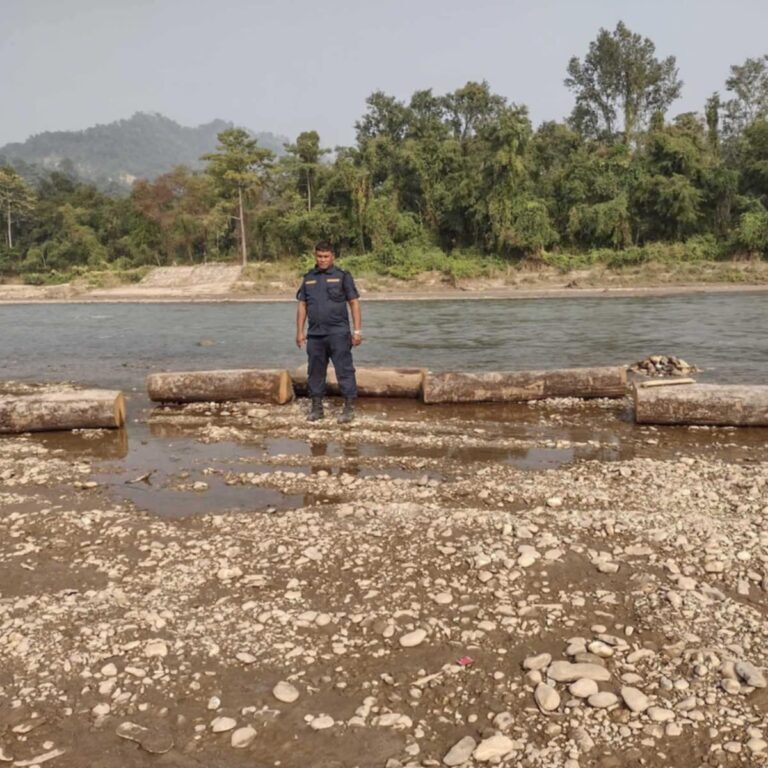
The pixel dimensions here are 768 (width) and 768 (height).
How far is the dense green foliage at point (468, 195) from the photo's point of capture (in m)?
48.2

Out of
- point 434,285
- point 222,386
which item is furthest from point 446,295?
point 222,386

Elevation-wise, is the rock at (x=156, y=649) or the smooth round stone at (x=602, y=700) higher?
the rock at (x=156, y=649)

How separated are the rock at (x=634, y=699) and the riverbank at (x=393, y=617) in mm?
17

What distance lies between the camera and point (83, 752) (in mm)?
2736

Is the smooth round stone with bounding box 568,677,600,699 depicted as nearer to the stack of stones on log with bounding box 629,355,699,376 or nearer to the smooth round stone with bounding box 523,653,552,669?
the smooth round stone with bounding box 523,653,552,669

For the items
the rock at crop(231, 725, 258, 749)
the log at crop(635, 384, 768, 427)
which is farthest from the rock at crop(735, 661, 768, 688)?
the log at crop(635, 384, 768, 427)

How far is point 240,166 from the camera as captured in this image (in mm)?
57031

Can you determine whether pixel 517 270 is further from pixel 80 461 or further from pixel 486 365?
pixel 80 461

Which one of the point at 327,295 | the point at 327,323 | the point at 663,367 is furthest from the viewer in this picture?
the point at 663,367

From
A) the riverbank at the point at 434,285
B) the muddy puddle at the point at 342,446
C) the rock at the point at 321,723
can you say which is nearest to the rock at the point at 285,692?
the rock at the point at 321,723

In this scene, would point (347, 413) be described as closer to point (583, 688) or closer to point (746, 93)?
point (583, 688)

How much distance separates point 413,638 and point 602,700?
0.98 metres

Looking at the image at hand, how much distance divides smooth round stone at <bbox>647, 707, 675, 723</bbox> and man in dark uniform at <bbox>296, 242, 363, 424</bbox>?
5.65 meters

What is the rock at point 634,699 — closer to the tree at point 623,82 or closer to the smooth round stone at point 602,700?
the smooth round stone at point 602,700
